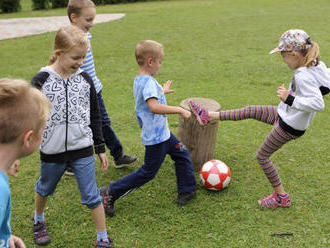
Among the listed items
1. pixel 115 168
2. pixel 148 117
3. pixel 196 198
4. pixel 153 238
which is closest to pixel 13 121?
pixel 148 117

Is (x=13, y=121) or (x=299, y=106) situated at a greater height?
(x=13, y=121)

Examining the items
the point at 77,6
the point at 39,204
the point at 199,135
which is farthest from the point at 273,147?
the point at 77,6

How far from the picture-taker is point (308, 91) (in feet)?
11.1

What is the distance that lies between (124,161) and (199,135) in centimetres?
105

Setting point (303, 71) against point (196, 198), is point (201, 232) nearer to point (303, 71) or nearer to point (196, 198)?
point (196, 198)

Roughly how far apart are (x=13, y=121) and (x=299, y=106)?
253cm

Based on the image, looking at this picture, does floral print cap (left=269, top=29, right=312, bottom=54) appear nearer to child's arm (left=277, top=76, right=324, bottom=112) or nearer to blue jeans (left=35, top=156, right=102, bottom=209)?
child's arm (left=277, top=76, right=324, bottom=112)

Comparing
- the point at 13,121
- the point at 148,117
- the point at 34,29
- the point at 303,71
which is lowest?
the point at 34,29

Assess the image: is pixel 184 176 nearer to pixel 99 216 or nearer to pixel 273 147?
pixel 273 147

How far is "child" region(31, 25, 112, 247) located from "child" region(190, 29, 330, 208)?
69.5 inches

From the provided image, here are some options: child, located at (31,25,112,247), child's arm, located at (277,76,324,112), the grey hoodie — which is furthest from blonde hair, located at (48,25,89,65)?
child's arm, located at (277,76,324,112)

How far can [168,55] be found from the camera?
10828mm

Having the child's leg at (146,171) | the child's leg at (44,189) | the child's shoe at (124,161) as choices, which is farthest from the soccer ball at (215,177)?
the child's leg at (44,189)

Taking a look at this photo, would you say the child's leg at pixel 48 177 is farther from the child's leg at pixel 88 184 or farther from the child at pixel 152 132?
the child at pixel 152 132
